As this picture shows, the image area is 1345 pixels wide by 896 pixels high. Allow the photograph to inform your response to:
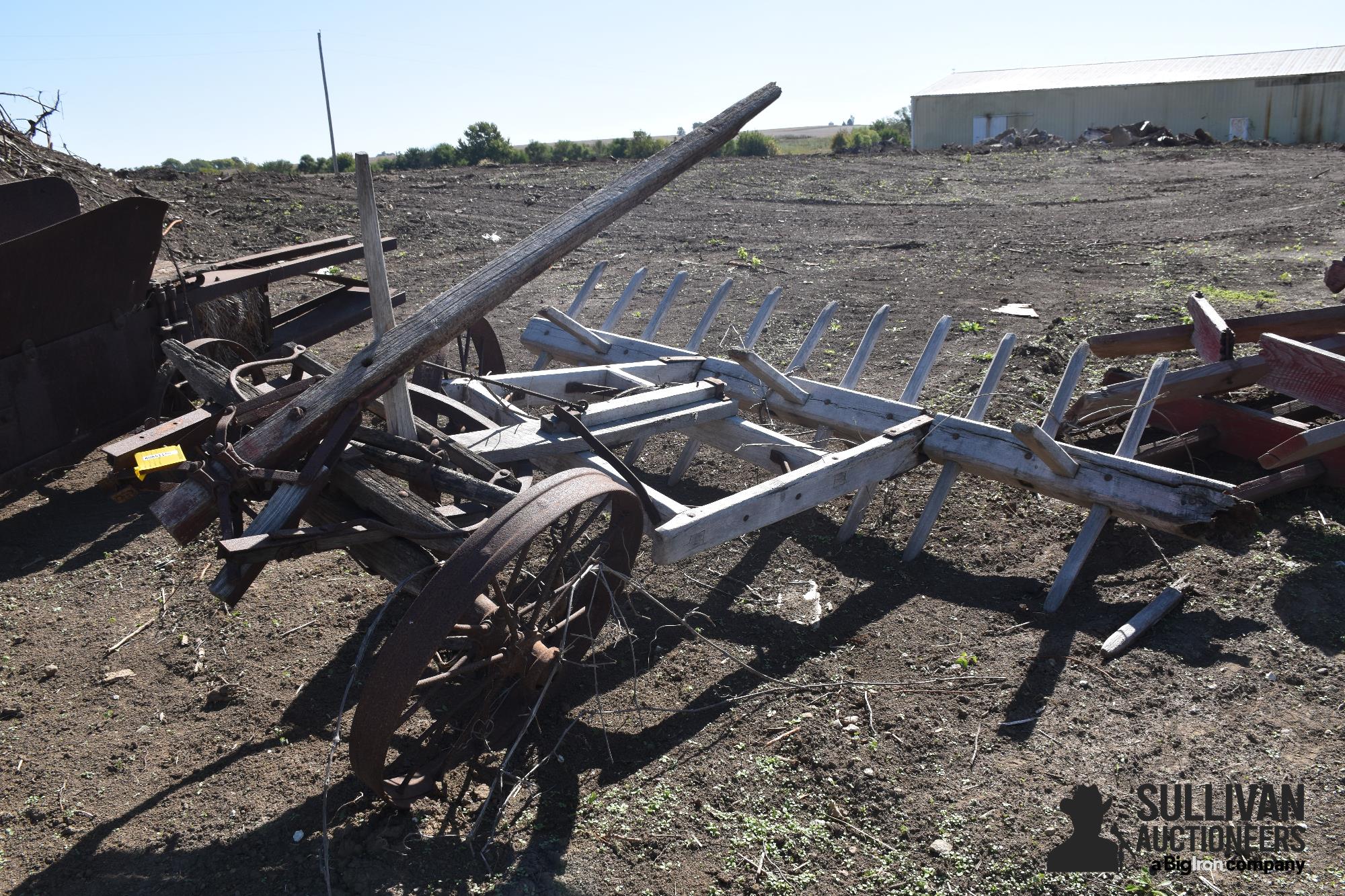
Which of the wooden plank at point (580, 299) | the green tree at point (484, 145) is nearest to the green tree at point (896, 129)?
the green tree at point (484, 145)

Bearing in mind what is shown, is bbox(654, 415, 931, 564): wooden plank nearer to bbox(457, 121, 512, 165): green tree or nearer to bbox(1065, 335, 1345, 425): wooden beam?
bbox(1065, 335, 1345, 425): wooden beam

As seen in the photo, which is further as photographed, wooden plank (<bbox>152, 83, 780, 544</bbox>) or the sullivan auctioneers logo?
wooden plank (<bbox>152, 83, 780, 544</bbox>)

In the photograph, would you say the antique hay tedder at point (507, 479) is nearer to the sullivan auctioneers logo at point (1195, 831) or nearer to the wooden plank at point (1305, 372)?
the wooden plank at point (1305, 372)

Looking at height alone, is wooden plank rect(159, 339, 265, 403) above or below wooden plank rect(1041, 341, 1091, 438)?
above

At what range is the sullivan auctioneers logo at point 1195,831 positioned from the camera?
245 cm

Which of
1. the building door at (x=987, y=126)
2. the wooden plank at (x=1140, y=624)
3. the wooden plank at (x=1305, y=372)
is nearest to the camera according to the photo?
the wooden plank at (x=1140, y=624)

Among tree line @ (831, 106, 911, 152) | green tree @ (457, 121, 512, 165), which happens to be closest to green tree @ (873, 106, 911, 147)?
tree line @ (831, 106, 911, 152)

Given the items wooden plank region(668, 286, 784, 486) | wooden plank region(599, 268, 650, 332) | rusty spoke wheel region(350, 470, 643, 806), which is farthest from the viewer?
wooden plank region(599, 268, 650, 332)

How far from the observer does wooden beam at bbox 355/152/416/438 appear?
285cm

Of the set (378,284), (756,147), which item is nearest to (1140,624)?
(378,284)

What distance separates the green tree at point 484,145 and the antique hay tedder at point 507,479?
2976cm

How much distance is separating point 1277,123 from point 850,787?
1367 inches

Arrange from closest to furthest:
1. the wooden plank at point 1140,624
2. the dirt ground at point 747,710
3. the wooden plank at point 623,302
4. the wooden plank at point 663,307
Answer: the dirt ground at point 747,710 < the wooden plank at point 1140,624 < the wooden plank at point 663,307 < the wooden plank at point 623,302

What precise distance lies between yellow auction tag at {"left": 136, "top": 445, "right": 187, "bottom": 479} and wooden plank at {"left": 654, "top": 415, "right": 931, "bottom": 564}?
1502 mm
